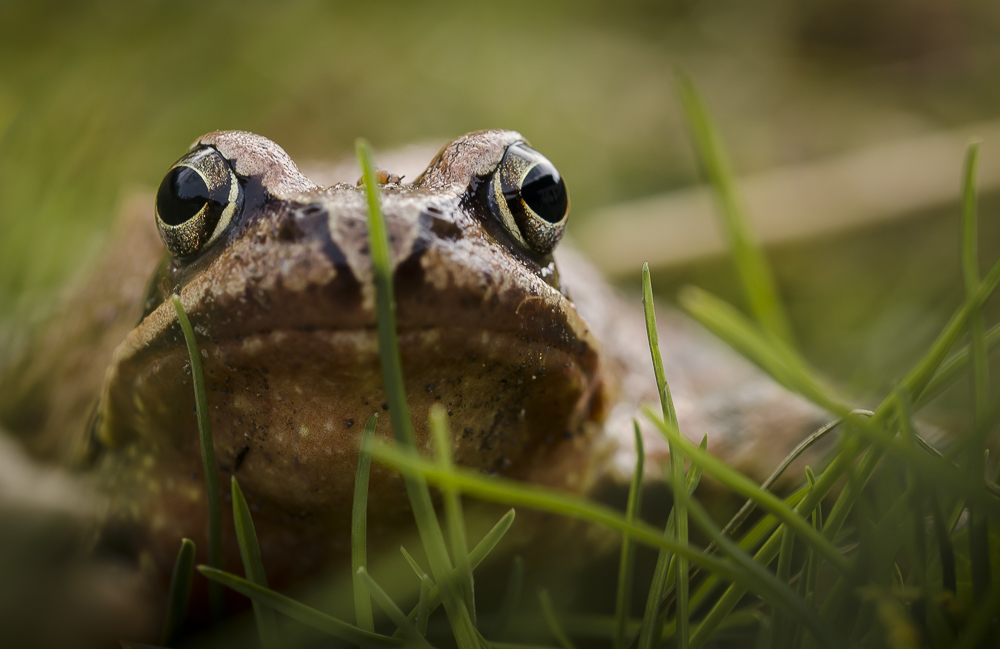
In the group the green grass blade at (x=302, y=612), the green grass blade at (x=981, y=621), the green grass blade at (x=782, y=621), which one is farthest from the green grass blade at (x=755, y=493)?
the green grass blade at (x=302, y=612)

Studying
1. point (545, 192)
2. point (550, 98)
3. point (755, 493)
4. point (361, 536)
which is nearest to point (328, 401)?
point (361, 536)

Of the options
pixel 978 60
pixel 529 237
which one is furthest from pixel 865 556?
pixel 978 60

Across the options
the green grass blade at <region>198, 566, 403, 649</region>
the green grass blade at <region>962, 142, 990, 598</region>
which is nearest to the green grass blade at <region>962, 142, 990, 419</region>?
the green grass blade at <region>962, 142, 990, 598</region>

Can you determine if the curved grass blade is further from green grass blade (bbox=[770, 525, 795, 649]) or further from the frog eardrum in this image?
the frog eardrum

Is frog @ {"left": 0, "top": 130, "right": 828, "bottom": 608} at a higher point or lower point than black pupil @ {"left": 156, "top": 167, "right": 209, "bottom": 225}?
lower

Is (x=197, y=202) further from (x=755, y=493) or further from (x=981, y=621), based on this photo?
(x=981, y=621)

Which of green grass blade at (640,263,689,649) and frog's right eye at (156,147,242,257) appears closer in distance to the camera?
green grass blade at (640,263,689,649)

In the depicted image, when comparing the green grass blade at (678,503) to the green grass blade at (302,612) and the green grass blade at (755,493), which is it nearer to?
the green grass blade at (755,493)

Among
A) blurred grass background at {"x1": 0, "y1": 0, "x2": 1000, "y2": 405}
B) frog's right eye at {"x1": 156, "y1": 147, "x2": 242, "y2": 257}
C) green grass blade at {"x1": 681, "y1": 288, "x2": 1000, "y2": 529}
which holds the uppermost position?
blurred grass background at {"x1": 0, "y1": 0, "x2": 1000, "y2": 405}
